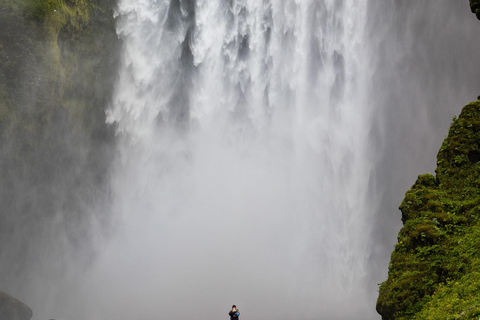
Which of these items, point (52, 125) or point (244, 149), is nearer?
point (52, 125)

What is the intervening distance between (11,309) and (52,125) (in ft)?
37.5

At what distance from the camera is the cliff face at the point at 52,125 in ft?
85.7

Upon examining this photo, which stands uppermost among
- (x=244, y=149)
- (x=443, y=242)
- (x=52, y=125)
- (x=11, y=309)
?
(x=244, y=149)

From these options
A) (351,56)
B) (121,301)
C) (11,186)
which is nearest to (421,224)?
(121,301)

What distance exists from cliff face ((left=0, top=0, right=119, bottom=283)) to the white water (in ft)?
5.63

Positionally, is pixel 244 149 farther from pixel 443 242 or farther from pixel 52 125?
pixel 443 242

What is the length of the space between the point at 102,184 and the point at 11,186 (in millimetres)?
6511

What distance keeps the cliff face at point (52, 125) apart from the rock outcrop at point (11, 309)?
500 centimetres

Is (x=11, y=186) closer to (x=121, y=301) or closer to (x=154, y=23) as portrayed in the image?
(x=121, y=301)

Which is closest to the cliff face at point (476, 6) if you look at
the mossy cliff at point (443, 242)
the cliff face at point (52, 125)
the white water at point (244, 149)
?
the mossy cliff at point (443, 242)

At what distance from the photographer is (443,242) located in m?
9.06

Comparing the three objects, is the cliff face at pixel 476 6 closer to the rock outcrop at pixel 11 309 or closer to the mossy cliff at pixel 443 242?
the mossy cliff at pixel 443 242

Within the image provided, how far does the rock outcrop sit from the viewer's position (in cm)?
2234

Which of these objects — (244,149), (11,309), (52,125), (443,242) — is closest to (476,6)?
(443,242)
